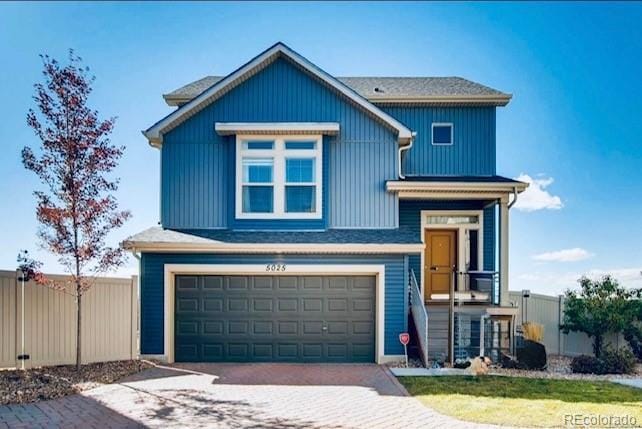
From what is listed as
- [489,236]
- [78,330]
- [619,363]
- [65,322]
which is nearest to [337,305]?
[489,236]

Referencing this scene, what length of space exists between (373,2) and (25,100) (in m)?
8.42

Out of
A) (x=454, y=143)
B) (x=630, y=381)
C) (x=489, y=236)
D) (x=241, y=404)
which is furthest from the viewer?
(x=454, y=143)

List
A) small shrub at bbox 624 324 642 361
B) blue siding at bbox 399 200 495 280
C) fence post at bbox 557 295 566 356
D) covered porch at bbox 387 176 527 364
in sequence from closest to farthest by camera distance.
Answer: covered porch at bbox 387 176 527 364 < small shrub at bbox 624 324 642 361 < fence post at bbox 557 295 566 356 < blue siding at bbox 399 200 495 280

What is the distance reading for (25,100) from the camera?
35.4ft

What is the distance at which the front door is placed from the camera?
14.7 metres

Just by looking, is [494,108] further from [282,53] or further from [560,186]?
[282,53]

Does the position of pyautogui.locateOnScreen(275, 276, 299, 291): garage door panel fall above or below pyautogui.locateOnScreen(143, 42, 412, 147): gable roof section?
below

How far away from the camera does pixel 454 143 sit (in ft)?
50.4

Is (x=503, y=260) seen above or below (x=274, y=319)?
above

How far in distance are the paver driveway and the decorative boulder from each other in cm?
349

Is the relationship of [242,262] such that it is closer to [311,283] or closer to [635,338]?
[311,283]

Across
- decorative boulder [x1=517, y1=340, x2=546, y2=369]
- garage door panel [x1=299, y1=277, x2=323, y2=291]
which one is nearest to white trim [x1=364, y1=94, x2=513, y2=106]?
garage door panel [x1=299, y1=277, x2=323, y2=291]

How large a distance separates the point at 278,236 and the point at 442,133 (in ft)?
22.0

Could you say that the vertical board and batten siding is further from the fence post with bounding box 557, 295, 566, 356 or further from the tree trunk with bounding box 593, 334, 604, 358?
the tree trunk with bounding box 593, 334, 604, 358
